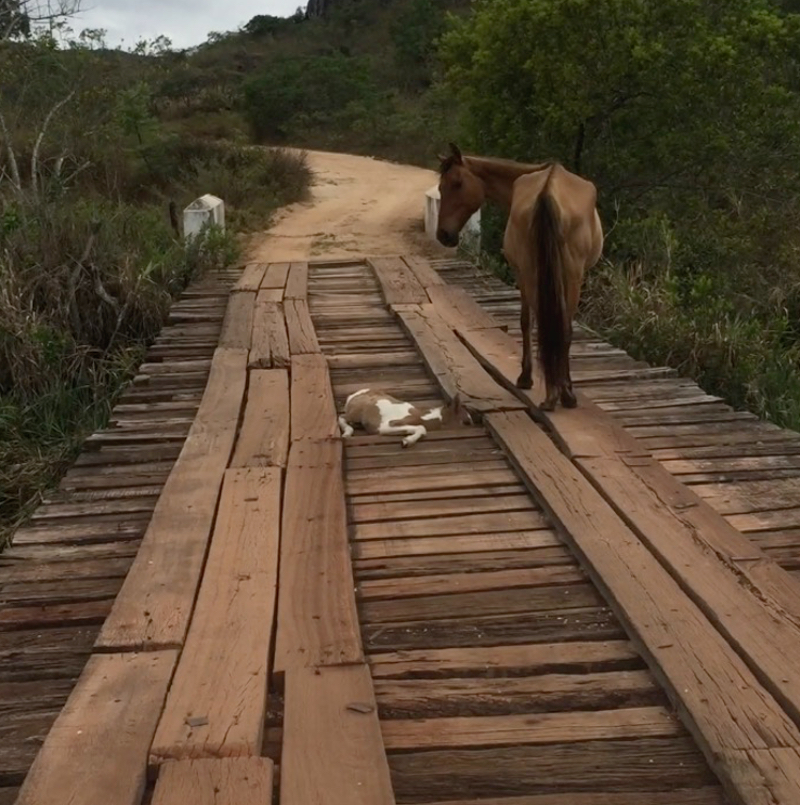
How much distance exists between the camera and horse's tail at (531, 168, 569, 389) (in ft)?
16.4

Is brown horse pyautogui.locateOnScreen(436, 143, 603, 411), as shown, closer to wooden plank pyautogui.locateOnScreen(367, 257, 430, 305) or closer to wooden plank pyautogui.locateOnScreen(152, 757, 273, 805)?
wooden plank pyautogui.locateOnScreen(367, 257, 430, 305)

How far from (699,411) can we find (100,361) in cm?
508

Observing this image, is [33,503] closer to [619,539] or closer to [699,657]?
[619,539]

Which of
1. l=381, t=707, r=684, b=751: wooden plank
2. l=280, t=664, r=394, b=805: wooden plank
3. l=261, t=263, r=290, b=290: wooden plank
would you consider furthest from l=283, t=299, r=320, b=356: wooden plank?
l=381, t=707, r=684, b=751: wooden plank

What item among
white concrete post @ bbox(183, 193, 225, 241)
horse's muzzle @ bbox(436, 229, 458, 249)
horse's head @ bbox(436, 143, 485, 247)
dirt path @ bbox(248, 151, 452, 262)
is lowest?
dirt path @ bbox(248, 151, 452, 262)

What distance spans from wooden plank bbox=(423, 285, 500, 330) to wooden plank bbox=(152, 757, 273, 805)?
208 inches

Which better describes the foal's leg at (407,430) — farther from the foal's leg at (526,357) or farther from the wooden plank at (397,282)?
the wooden plank at (397,282)

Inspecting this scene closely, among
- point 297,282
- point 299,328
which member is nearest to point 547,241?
point 299,328

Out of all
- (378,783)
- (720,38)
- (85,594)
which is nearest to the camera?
(378,783)

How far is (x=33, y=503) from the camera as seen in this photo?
21.3 ft

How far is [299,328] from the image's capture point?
24.4 ft

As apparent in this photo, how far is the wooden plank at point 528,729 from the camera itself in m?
2.48

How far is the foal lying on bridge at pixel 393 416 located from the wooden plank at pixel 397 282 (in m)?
3.19

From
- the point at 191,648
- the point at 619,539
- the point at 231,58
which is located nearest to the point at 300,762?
the point at 191,648
